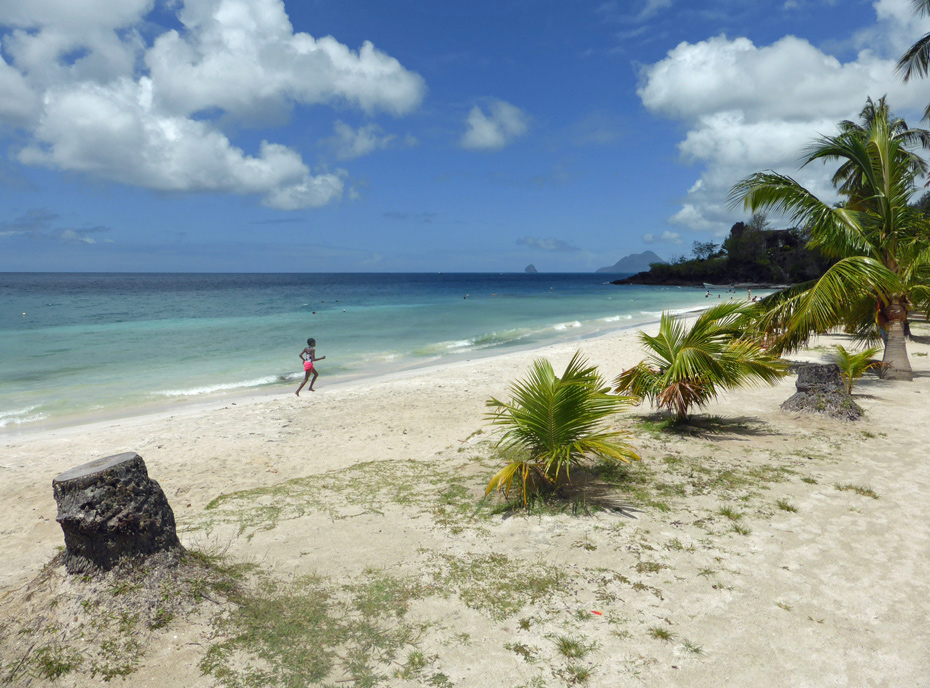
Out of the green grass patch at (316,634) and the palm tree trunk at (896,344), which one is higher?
the palm tree trunk at (896,344)

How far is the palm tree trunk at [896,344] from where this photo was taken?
33.7 ft

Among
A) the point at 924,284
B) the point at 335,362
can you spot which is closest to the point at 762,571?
the point at 924,284

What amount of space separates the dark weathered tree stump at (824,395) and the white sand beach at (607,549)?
27 centimetres

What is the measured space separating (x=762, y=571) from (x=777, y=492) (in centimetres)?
167

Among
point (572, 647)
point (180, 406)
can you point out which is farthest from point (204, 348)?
point (572, 647)

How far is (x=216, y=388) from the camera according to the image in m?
14.0

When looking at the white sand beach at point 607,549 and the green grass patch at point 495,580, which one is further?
the green grass patch at point 495,580

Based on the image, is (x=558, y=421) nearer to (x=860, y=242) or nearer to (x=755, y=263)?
(x=860, y=242)

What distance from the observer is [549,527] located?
14.9ft

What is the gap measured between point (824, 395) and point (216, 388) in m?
13.8

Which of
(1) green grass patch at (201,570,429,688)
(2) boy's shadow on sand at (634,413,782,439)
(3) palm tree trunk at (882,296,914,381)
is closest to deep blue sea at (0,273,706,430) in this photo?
(2) boy's shadow on sand at (634,413,782,439)

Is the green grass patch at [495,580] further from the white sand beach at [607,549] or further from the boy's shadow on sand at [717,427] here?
the boy's shadow on sand at [717,427]

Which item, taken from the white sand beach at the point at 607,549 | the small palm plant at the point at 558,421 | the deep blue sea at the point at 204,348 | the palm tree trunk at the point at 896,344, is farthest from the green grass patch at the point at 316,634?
the palm tree trunk at the point at 896,344

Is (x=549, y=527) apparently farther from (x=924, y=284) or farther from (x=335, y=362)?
(x=335, y=362)
